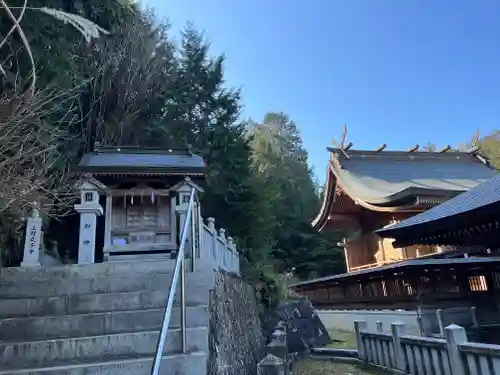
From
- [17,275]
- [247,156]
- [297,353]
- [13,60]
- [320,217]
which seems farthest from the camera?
[320,217]

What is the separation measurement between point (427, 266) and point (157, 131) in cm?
953

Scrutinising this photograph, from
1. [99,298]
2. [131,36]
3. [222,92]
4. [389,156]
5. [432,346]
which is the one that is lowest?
[432,346]

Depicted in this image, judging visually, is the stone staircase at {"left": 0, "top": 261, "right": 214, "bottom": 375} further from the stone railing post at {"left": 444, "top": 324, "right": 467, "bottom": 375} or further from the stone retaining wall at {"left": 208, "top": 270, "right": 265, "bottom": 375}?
the stone railing post at {"left": 444, "top": 324, "right": 467, "bottom": 375}

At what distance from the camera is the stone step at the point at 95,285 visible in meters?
4.39

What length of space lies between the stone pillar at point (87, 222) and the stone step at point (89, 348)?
13.1ft

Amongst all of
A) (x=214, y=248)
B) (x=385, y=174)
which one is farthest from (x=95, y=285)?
(x=385, y=174)

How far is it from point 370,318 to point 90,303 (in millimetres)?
→ 9638

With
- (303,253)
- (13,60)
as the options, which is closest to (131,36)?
(13,60)

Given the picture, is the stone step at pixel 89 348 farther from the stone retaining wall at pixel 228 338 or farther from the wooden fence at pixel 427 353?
the wooden fence at pixel 427 353

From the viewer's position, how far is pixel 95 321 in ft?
12.4

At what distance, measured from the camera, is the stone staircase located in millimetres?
3166

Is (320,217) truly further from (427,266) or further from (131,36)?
(131,36)

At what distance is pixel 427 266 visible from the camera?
827cm

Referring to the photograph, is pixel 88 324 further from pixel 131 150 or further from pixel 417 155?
pixel 417 155
